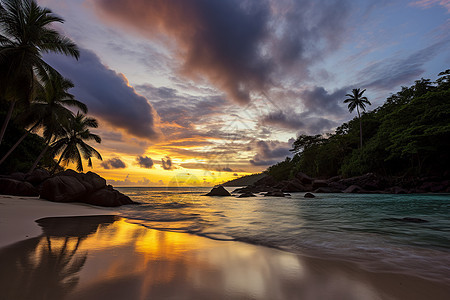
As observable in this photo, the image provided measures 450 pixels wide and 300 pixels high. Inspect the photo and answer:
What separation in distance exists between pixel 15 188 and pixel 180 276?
1627cm

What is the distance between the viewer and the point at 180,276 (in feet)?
7.36

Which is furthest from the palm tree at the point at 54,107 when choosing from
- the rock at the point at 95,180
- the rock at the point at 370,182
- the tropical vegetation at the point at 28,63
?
the rock at the point at 370,182

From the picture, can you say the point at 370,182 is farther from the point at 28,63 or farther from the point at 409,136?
the point at 28,63

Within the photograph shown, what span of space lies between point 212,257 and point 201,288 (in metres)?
1.04

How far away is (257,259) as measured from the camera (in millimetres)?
2977

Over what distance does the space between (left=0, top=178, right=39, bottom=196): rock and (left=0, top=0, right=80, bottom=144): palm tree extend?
5.20 m

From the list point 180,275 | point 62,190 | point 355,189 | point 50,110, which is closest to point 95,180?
point 62,190

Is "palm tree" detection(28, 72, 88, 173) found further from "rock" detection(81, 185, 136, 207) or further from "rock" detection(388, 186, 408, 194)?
"rock" detection(388, 186, 408, 194)

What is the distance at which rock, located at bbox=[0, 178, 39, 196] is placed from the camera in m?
12.9

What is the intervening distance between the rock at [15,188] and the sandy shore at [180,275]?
13119mm

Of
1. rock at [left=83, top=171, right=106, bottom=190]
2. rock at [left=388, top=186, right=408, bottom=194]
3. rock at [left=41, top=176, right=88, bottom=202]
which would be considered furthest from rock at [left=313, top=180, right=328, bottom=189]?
rock at [left=41, top=176, right=88, bottom=202]

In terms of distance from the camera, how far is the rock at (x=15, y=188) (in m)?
12.9

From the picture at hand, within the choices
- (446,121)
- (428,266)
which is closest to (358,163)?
(446,121)

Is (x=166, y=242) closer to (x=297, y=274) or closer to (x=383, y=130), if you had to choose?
(x=297, y=274)
